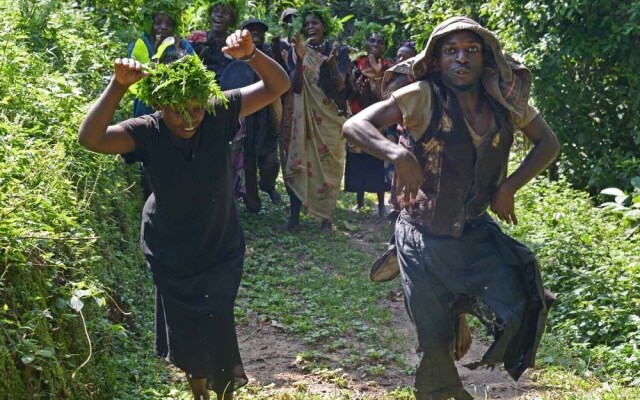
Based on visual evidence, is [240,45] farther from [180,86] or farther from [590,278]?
[590,278]

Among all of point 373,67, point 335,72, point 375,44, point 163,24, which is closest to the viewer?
point 163,24

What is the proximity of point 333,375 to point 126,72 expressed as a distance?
9.02 feet

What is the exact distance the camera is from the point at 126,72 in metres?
5.07

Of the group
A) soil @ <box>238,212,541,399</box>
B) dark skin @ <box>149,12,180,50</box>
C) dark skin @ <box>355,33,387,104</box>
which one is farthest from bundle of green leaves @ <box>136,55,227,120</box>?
dark skin @ <box>355,33,387,104</box>

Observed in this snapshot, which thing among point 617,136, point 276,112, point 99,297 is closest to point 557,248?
point 617,136

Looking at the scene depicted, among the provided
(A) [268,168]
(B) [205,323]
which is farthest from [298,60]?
(B) [205,323]

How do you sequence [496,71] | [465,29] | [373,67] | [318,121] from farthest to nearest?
[373,67]
[318,121]
[496,71]
[465,29]

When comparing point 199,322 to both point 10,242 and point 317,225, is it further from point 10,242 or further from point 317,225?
point 317,225

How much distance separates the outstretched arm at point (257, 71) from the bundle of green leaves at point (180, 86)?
202 mm

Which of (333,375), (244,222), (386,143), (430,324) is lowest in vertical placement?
(333,375)

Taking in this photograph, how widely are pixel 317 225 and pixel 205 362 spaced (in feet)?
19.5

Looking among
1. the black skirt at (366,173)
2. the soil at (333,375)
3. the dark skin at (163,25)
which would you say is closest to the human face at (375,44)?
the black skirt at (366,173)

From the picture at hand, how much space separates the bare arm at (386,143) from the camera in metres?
4.92

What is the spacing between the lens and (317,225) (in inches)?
457
